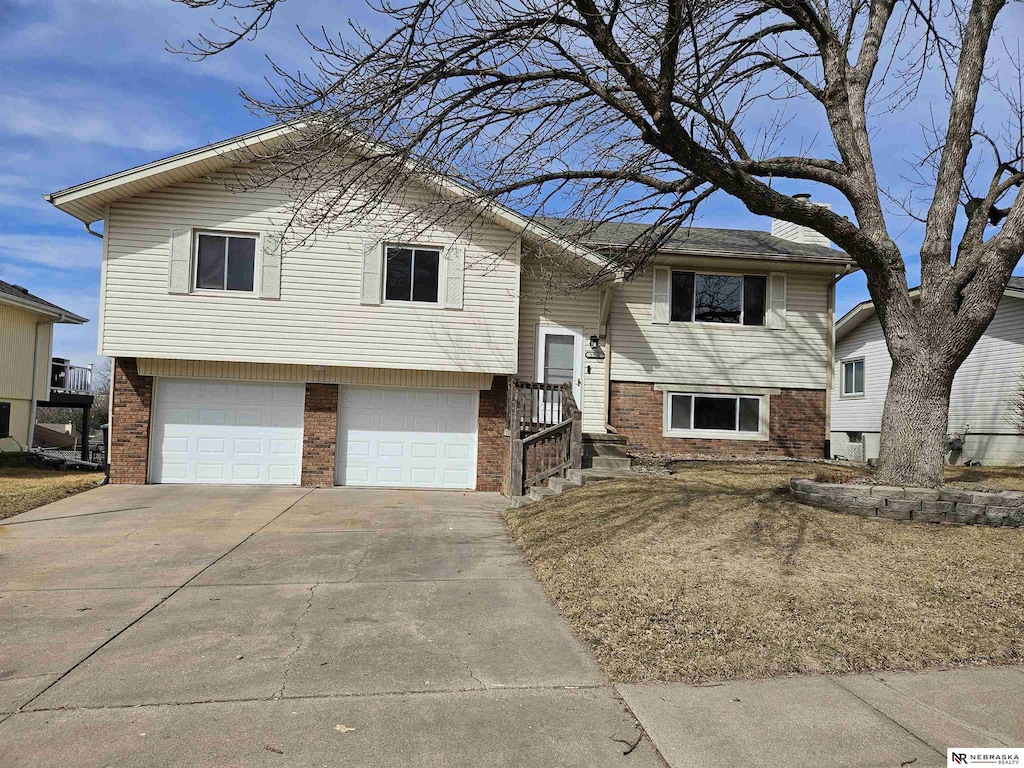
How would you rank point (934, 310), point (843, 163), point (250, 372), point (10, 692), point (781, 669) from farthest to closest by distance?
1. point (250, 372)
2. point (843, 163)
3. point (934, 310)
4. point (781, 669)
5. point (10, 692)

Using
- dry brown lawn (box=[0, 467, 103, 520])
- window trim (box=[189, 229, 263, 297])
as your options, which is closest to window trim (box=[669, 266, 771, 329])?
window trim (box=[189, 229, 263, 297])

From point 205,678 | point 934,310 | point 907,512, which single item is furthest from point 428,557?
point 934,310

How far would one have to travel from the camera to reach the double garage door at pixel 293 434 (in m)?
→ 13.4

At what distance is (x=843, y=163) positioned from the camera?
8570mm

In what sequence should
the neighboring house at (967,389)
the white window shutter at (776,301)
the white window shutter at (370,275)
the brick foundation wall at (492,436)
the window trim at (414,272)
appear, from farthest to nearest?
the neighboring house at (967,389), the white window shutter at (776,301), the brick foundation wall at (492,436), the window trim at (414,272), the white window shutter at (370,275)

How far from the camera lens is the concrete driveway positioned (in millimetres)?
3420

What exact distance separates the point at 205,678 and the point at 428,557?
11.1 feet

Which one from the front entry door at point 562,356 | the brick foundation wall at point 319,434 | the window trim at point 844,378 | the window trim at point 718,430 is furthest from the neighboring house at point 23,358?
the window trim at point 844,378

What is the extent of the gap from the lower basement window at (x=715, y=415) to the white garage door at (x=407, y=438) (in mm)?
4449

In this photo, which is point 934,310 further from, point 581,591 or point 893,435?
point 581,591

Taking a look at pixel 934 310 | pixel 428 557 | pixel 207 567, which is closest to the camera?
pixel 207 567

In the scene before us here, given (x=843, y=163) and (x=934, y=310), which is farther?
(x=843, y=163)

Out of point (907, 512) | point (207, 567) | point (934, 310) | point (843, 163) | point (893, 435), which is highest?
point (843, 163)

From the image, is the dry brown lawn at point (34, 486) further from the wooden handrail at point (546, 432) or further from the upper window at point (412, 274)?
the wooden handrail at point (546, 432)
